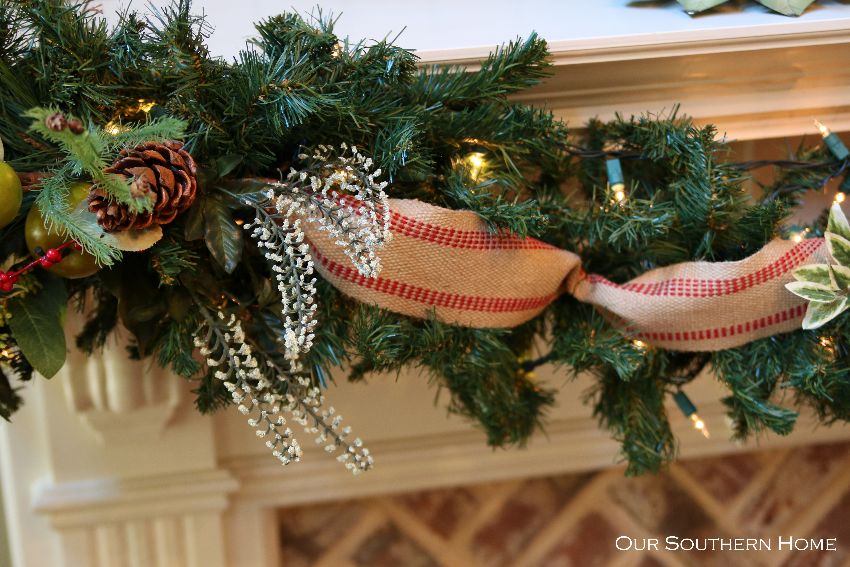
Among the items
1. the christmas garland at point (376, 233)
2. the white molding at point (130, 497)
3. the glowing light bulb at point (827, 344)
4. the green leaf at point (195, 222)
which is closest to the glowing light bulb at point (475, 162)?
the christmas garland at point (376, 233)

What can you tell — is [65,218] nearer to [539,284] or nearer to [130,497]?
[539,284]

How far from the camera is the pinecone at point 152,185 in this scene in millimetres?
446

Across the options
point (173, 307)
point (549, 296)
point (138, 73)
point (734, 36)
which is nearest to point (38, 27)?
point (138, 73)

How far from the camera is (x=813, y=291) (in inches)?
22.4

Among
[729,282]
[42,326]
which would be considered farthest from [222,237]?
[729,282]

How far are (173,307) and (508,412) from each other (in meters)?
0.32

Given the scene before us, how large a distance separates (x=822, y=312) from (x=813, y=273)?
3cm

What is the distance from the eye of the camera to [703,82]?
25.9 inches

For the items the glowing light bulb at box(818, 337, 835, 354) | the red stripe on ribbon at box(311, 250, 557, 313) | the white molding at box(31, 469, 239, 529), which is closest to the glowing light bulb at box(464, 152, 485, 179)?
the red stripe on ribbon at box(311, 250, 557, 313)

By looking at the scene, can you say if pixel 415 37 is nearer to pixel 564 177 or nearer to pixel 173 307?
pixel 564 177

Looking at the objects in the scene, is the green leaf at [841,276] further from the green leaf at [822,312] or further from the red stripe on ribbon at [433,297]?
the red stripe on ribbon at [433,297]

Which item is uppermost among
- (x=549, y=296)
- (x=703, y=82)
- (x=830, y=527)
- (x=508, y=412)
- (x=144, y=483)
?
(x=703, y=82)

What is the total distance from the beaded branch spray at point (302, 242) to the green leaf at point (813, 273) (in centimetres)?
33

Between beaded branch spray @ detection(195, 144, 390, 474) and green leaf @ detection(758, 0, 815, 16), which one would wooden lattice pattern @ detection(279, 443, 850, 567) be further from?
green leaf @ detection(758, 0, 815, 16)
